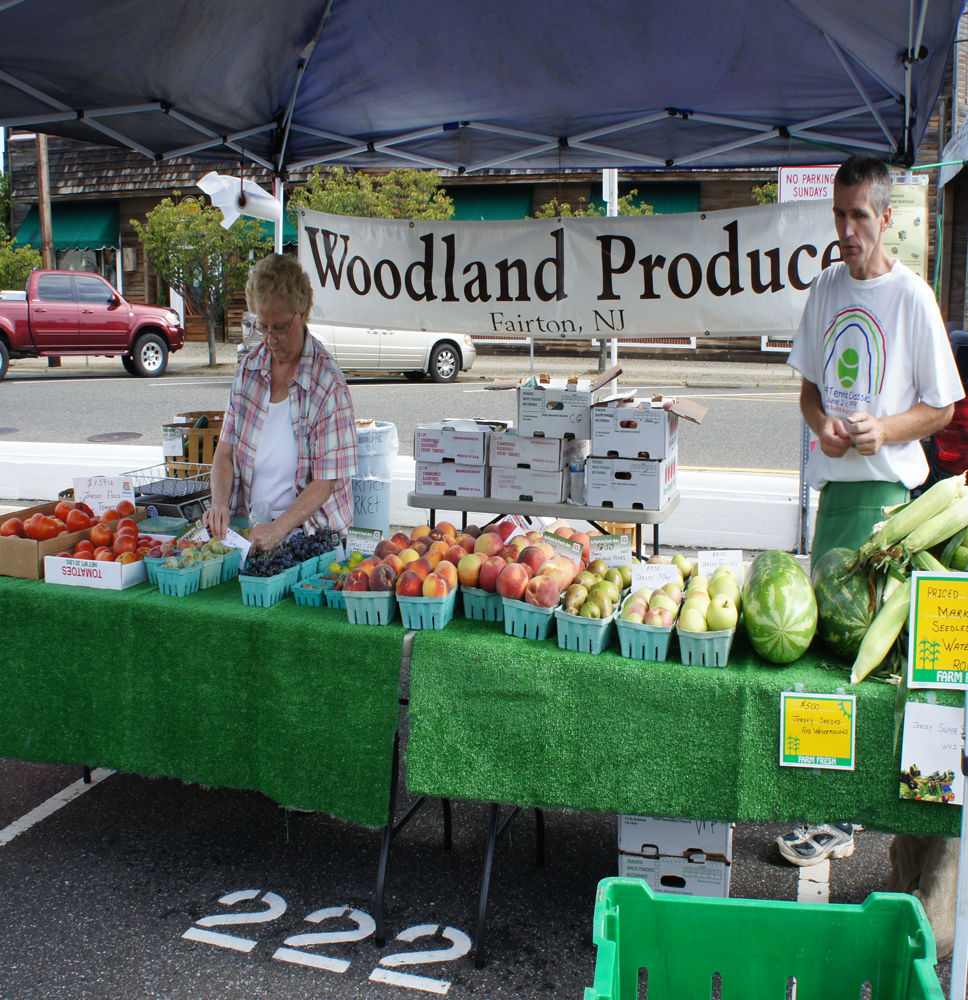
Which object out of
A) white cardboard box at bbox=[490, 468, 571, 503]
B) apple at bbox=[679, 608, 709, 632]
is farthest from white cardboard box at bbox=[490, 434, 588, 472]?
apple at bbox=[679, 608, 709, 632]

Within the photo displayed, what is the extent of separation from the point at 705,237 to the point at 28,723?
366 cm

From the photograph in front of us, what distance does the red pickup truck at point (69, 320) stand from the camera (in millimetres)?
16203

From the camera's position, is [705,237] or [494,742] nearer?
[494,742]

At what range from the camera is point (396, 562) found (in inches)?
111

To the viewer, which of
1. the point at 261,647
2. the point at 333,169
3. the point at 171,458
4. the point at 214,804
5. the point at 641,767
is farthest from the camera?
the point at 333,169

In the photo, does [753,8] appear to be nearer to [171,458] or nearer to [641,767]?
[641,767]

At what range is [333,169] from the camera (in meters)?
19.5

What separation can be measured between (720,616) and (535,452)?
7.69ft

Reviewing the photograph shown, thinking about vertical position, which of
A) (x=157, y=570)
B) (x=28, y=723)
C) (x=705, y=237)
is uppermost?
(x=705, y=237)

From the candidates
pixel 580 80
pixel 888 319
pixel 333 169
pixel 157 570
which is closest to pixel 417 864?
pixel 157 570

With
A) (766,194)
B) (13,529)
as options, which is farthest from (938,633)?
(766,194)

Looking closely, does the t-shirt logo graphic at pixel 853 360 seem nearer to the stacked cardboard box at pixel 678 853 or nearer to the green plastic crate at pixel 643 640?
the green plastic crate at pixel 643 640

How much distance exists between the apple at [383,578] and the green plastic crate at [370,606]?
0.6 inches

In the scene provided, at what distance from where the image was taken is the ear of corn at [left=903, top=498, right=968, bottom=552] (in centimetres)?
237
